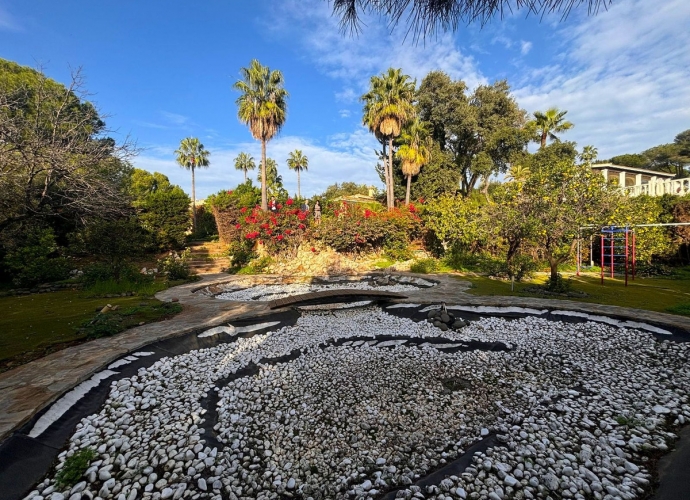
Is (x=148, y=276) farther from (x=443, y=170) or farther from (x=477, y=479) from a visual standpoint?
(x=443, y=170)

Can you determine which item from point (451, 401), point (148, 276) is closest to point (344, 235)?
point (148, 276)

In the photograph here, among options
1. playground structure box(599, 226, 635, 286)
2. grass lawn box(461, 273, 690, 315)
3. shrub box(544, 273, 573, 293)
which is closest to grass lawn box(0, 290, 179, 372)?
grass lawn box(461, 273, 690, 315)

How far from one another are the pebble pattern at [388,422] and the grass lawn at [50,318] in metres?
1.83

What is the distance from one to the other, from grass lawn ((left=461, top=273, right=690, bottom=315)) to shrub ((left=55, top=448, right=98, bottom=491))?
26.5 feet

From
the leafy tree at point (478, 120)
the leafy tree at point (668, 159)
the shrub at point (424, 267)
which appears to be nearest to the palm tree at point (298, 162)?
the leafy tree at point (478, 120)

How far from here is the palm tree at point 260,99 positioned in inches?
675

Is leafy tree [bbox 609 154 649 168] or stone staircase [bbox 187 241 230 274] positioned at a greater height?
leafy tree [bbox 609 154 649 168]

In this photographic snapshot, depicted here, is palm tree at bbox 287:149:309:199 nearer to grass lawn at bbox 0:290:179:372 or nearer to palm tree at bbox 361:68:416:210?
palm tree at bbox 361:68:416:210

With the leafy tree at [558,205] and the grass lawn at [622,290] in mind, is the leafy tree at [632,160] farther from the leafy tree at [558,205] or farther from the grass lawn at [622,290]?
the leafy tree at [558,205]

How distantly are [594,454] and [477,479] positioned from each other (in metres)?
1.06

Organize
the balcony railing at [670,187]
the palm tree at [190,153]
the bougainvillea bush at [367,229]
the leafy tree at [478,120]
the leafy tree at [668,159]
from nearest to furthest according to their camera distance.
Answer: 1. the balcony railing at [670,187]
2. the bougainvillea bush at [367,229]
3. the leafy tree at [478,120]
4. the palm tree at [190,153]
5. the leafy tree at [668,159]

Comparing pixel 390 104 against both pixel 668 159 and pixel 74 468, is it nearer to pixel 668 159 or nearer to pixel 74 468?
pixel 74 468

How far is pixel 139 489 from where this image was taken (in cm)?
233

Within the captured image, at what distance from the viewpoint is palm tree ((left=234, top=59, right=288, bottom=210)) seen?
17.1m
